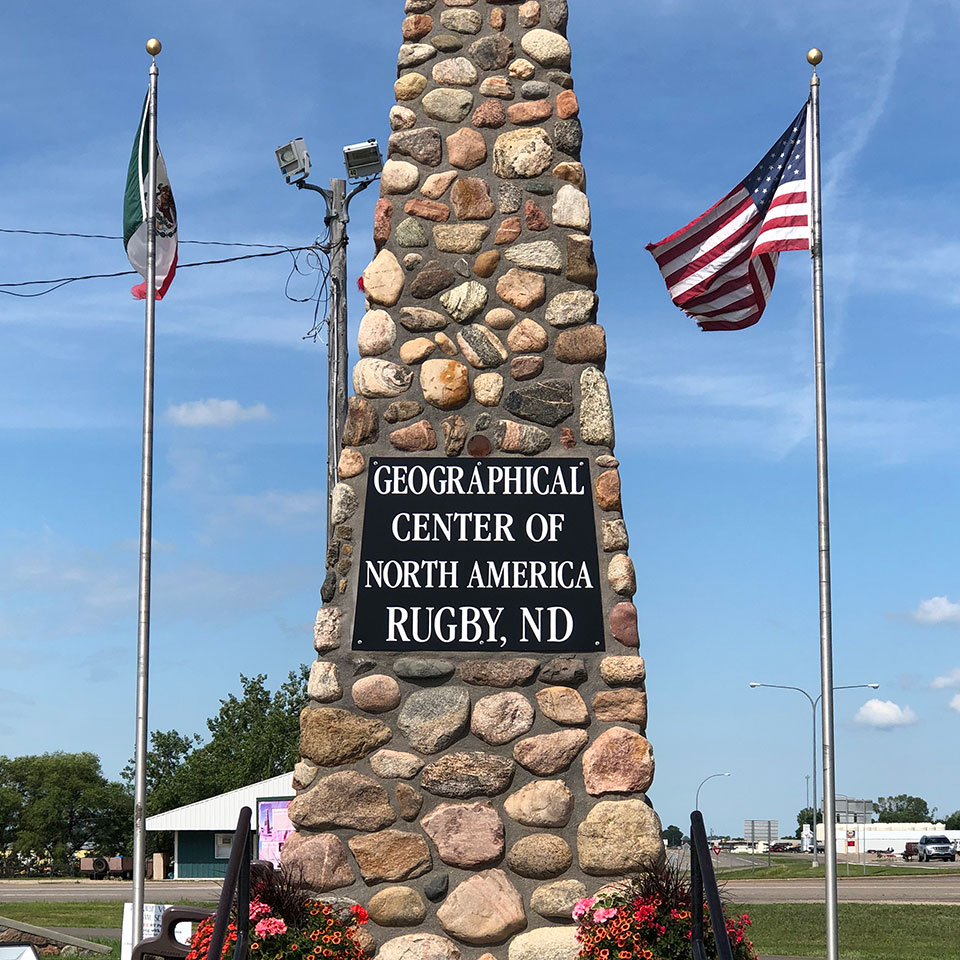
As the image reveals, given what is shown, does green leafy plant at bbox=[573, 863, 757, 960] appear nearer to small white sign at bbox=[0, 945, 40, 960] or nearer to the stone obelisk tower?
the stone obelisk tower

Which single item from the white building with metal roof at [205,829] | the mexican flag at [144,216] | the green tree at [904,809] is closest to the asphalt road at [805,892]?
the white building with metal roof at [205,829]

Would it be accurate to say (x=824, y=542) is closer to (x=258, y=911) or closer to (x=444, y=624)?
(x=444, y=624)

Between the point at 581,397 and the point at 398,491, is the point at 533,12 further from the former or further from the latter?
the point at 398,491

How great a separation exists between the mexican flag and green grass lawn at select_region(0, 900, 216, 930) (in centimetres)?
1216

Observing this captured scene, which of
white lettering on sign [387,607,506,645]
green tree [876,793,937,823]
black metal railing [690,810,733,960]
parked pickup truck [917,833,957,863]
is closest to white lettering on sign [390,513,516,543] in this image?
white lettering on sign [387,607,506,645]

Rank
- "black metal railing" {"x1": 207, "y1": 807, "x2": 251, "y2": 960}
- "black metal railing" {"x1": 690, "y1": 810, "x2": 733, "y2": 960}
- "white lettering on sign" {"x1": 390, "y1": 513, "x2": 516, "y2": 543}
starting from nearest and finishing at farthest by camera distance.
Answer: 1. "black metal railing" {"x1": 690, "y1": 810, "x2": 733, "y2": 960}
2. "black metal railing" {"x1": 207, "y1": 807, "x2": 251, "y2": 960}
3. "white lettering on sign" {"x1": 390, "y1": 513, "x2": 516, "y2": 543}

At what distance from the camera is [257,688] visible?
4803 cm

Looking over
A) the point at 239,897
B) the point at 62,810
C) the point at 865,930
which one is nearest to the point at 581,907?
the point at 239,897

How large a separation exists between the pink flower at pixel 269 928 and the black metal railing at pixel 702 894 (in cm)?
211

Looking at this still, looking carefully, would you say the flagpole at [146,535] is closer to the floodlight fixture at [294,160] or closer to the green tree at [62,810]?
the floodlight fixture at [294,160]

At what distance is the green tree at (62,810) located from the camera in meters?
69.1

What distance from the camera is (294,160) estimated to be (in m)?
16.1

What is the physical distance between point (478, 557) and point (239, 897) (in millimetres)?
2427

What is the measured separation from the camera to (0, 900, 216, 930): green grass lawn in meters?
22.4
